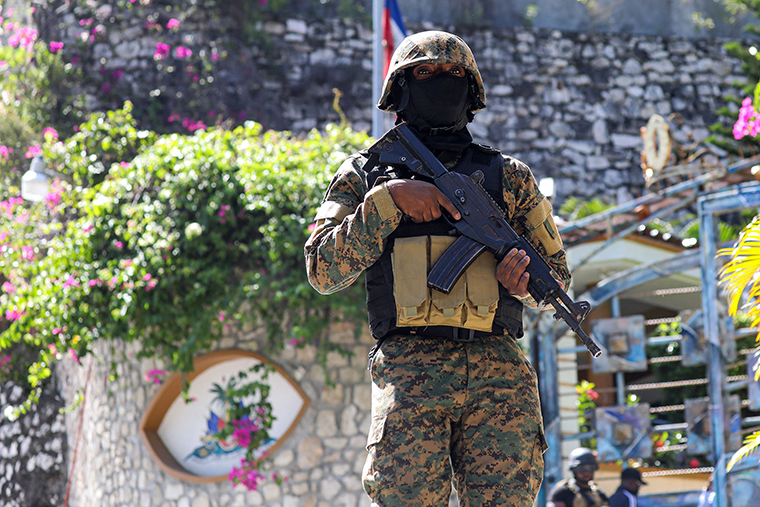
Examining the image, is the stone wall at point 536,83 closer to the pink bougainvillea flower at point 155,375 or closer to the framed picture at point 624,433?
the pink bougainvillea flower at point 155,375

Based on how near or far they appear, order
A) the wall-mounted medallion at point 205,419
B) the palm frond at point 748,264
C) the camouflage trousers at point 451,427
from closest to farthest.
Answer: the camouflage trousers at point 451,427, the palm frond at point 748,264, the wall-mounted medallion at point 205,419

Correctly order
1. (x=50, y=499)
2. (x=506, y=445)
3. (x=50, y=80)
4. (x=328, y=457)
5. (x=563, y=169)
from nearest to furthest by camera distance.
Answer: (x=506, y=445), (x=328, y=457), (x=50, y=499), (x=50, y=80), (x=563, y=169)

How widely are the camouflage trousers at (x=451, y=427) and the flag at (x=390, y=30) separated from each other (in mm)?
4542

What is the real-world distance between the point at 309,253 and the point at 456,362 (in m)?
0.51

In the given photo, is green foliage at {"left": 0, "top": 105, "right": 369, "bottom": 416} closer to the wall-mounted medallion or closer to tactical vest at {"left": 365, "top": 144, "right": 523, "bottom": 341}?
the wall-mounted medallion

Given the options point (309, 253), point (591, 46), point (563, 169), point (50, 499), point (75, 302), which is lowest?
point (50, 499)

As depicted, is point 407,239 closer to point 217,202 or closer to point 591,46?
point 217,202

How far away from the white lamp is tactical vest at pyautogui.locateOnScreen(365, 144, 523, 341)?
208 inches

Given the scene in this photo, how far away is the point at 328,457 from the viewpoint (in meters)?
5.90

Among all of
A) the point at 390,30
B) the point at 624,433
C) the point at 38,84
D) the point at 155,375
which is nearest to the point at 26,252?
the point at 155,375

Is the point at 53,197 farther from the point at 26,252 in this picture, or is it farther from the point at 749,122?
the point at 749,122

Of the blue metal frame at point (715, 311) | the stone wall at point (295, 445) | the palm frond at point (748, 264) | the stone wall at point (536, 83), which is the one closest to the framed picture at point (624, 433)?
the blue metal frame at point (715, 311)

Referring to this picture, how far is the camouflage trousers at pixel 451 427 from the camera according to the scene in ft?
6.88

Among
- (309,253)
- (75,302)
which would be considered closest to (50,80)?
(75,302)
